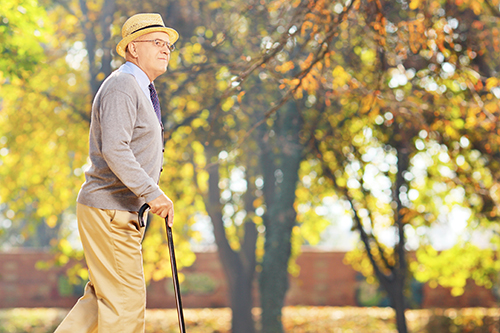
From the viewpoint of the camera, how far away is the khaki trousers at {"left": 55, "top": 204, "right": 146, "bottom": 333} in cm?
237

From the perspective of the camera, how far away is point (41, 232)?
25.2 metres

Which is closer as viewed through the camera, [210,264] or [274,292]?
[274,292]

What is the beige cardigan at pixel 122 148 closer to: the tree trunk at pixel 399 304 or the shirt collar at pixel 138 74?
the shirt collar at pixel 138 74

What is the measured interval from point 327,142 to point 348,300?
8.41 metres

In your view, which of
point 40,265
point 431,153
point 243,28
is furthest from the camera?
point 40,265

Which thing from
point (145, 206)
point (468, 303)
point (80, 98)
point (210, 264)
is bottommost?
point (468, 303)

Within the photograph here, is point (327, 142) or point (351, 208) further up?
point (327, 142)

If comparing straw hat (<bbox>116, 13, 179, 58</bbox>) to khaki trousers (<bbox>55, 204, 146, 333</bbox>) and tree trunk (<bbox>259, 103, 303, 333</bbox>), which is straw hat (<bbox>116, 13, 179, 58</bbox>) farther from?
tree trunk (<bbox>259, 103, 303, 333</bbox>)

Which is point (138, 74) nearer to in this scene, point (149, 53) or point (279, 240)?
point (149, 53)

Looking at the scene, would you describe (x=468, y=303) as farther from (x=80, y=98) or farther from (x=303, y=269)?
(x=80, y=98)

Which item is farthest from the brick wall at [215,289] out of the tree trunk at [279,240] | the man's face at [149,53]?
the man's face at [149,53]

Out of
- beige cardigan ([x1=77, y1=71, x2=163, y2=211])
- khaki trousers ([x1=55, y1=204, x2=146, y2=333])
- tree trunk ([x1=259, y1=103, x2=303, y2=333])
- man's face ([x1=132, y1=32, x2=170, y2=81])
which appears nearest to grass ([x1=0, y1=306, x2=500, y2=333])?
tree trunk ([x1=259, y1=103, x2=303, y2=333])

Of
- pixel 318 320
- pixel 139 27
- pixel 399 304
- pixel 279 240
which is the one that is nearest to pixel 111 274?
pixel 139 27

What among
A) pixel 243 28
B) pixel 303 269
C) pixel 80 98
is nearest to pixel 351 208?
pixel 243 28
